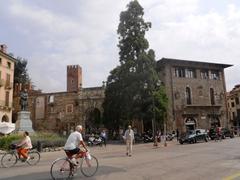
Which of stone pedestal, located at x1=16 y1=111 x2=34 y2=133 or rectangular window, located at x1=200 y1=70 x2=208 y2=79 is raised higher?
rectangular window, located at x1=200 y1=70 x2=208 y2=79

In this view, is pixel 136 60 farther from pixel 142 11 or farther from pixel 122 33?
pixel 142 11

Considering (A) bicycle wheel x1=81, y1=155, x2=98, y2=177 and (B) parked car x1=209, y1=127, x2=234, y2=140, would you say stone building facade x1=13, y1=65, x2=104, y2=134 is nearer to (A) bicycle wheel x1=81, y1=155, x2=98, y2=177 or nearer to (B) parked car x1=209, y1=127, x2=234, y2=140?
(B) parked car x1=209, y1=127, x2=234, y2=140

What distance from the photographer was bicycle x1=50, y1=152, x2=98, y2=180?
9.45 m

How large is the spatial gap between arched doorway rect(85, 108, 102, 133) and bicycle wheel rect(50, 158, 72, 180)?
137 feet

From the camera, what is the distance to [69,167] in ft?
31.6

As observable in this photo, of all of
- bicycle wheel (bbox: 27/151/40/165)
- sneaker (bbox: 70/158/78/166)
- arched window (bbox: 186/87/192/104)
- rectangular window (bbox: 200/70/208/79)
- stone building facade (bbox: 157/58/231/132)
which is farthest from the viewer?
rectangular window (bbox: 200/70/208/79)

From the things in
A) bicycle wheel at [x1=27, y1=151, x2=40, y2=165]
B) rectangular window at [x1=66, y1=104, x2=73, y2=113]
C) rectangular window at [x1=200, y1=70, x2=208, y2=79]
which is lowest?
bicycle wheel at [x1=27, y1=151, x2=40, y2=165]

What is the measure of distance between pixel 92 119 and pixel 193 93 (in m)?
17.4

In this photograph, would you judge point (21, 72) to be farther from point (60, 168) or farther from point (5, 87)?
point (60, 168)

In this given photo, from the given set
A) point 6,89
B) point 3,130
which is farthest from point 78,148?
point 6,89

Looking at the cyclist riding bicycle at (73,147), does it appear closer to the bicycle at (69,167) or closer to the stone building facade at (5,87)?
the bicycle at (69,167)

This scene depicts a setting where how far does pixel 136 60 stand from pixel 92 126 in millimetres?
19724

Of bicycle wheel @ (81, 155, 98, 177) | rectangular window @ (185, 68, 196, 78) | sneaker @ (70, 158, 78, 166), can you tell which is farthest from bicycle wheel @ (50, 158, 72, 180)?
rectangular window @ (185, 68, 196, 78)

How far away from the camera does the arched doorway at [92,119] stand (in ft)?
169
